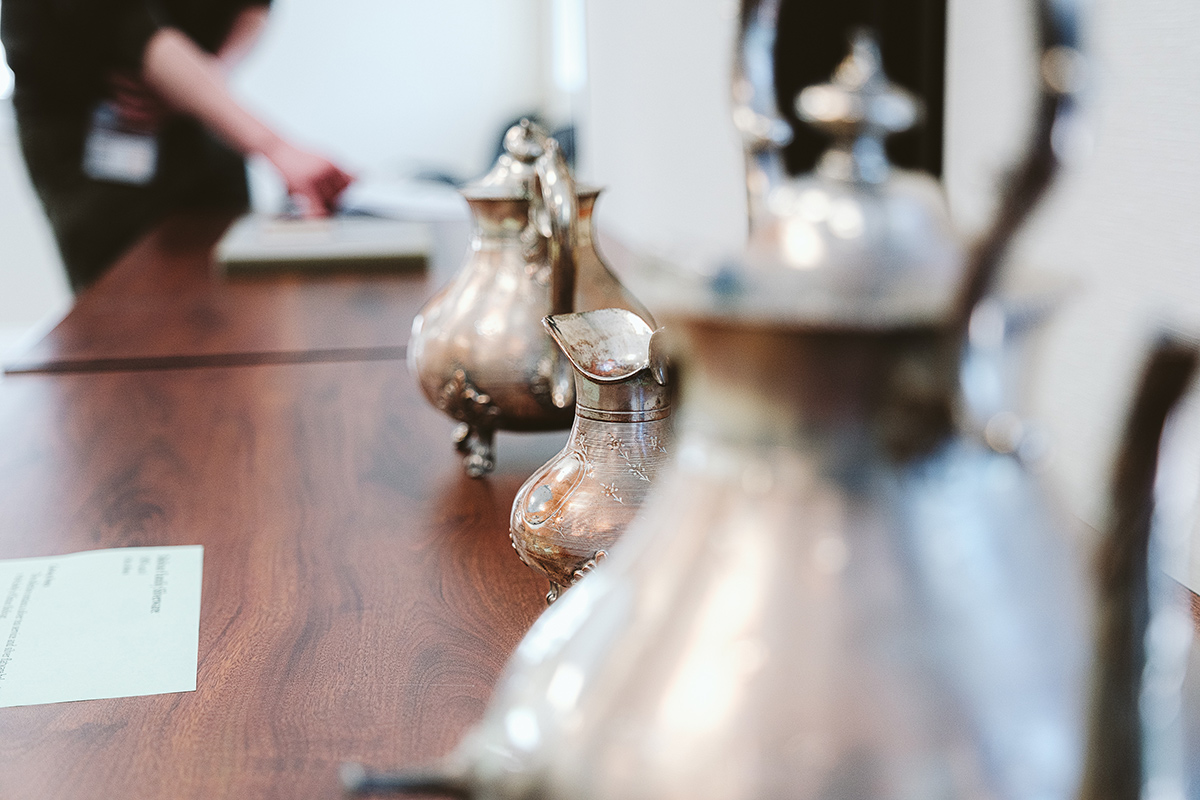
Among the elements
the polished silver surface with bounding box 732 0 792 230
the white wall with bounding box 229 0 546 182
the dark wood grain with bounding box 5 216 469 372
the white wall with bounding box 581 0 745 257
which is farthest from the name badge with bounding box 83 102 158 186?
the white wall with bounding box 229 0 546 182

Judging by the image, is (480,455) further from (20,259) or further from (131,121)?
(20,259)

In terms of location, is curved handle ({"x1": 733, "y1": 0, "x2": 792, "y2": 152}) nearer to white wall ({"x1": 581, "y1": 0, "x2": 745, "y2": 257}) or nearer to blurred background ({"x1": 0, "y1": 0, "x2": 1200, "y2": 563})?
blurred background ({"x1": 0, "y1": 0, "x2": 1200, "y2": 563})

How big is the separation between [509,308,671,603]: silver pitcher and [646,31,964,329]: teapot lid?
9.0 inches

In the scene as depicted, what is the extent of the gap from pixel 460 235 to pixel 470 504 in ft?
4.02

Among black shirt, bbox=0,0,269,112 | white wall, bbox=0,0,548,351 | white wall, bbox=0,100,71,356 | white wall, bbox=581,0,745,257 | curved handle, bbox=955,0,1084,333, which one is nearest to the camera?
curved handle, bbox=955,0,1084,333

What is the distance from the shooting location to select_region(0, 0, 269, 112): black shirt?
1.76 m

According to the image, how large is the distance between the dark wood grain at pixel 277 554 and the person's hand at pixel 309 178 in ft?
2.95

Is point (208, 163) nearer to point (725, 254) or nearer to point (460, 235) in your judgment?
point (460, 235)

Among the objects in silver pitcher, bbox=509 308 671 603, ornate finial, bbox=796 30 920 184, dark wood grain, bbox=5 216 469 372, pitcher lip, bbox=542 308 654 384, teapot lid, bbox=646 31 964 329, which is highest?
ornate finial, bbox=796 30 920 184

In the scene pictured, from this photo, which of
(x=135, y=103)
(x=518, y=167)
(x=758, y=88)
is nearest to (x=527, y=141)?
(x=518, y=167)

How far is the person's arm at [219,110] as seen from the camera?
1.77 meters

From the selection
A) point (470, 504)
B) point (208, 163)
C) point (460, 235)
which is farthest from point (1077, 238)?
point (208, 163)

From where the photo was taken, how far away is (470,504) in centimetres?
63

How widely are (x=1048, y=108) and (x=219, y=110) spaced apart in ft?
6.00
